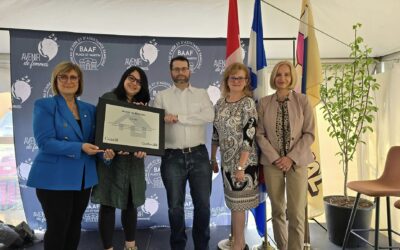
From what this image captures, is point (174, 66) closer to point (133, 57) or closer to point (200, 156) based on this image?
point (200, 156)

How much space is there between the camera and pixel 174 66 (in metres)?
2.13

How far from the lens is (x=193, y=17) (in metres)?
2.84

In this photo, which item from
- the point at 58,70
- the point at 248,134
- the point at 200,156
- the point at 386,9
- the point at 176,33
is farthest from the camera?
the point at 176,33

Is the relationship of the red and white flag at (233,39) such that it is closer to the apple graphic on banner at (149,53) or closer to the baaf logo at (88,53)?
the apple graphic on banner at (149,53)

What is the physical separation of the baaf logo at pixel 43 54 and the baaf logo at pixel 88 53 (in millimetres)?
157

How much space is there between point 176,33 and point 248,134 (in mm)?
1796

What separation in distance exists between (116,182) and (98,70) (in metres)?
1.36

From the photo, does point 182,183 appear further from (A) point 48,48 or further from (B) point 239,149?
(A) point 48,48

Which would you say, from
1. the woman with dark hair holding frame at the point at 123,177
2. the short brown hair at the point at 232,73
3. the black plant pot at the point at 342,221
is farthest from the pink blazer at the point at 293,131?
the black plant pot at the point at 342,221

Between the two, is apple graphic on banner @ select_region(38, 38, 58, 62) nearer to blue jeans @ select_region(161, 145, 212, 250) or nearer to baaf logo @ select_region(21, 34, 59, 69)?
baaf logo @ select_region(21, 34, 59, 69)

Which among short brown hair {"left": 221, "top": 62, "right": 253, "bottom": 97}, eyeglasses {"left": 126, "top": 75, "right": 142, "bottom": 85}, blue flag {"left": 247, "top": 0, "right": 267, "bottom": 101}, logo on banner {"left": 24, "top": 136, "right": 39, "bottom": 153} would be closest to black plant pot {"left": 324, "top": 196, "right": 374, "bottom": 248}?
blue flag {"left": 247, "top": 0, "right": 267, "bottom": 101}

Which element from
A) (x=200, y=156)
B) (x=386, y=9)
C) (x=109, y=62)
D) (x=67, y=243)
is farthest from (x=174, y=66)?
(x=386, y=9)

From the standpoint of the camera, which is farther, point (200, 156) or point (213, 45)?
point (213, 45)

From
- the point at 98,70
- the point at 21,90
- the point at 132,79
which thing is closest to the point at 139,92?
the point at 132,79
